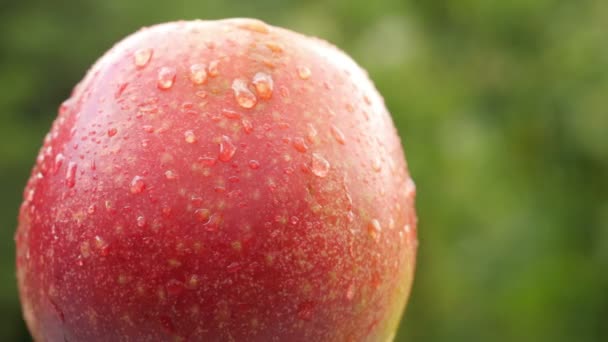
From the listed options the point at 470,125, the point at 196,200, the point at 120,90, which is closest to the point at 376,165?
the point at 196,200

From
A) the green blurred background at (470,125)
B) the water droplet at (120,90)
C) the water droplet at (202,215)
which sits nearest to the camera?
the water droplet at (202,215)

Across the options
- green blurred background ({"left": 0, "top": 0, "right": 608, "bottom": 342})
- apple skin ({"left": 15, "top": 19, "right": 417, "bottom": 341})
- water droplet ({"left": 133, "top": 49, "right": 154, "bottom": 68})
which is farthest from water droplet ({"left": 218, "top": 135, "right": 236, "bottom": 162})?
green blurred background ({"left": 0, "top": 0, "right": 608, "bottom": 342})

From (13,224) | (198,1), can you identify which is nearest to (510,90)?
(198,1)

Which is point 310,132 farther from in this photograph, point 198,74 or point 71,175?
point 71,175

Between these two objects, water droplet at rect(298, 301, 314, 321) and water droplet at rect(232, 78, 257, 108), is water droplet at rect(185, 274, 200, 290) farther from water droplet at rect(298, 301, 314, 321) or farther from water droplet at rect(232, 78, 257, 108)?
water droplet at rect(232, 78, 257, 108)

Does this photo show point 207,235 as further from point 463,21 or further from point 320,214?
point 463,21

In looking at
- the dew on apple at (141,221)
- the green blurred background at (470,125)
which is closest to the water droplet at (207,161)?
the dew on apple at (141,221)

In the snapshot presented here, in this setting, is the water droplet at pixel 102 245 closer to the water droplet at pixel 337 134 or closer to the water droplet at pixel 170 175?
the water droplet at pixel 170 175
